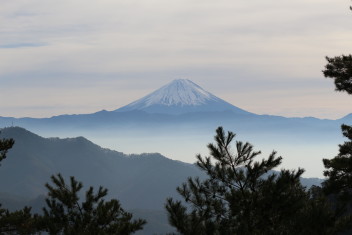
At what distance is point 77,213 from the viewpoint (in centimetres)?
2300

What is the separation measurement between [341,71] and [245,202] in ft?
35.8

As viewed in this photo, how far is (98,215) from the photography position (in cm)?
2269

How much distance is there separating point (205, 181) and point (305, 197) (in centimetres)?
334

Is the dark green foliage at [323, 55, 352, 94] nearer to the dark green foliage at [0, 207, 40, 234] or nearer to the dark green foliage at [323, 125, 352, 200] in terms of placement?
the dark green foliage at [323, 125, 352, 200]

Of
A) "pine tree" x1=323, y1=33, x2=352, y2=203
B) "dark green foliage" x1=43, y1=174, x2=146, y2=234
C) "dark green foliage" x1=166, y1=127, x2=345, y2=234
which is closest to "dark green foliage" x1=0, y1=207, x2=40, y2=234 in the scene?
"dark green foliage" x1=43, y1=174, x2=146, y2=234

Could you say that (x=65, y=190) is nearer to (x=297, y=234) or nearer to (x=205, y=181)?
(x=205, y=181)

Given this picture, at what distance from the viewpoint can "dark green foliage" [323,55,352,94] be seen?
77.2ft

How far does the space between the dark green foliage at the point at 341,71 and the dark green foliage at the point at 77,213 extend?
11452 mm

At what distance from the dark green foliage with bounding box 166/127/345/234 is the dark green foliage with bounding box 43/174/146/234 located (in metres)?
6.65

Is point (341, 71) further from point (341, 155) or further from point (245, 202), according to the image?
point (245, 202)

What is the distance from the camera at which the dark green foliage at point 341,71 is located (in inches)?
926

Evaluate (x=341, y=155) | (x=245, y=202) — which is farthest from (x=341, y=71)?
(x=245, y=202)

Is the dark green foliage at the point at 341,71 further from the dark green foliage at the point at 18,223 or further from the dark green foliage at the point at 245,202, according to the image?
the dark green foliage at the point at 18,223

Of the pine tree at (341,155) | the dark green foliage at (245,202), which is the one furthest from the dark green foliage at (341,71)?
the dark green foliage at (245,202)
